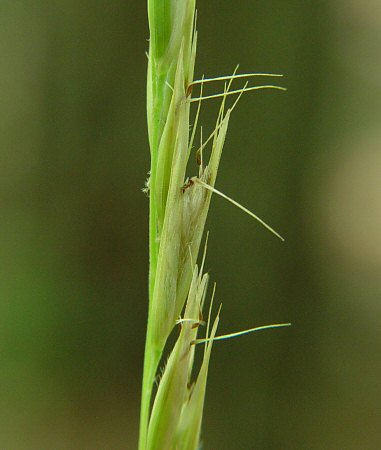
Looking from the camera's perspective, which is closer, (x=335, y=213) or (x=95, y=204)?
(x=95, y=204)

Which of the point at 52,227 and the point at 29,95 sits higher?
the point at 29,95

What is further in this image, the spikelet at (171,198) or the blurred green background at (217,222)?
the blurred green background at (217,222)

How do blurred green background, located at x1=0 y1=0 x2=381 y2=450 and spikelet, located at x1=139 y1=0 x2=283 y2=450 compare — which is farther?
blurred green background, located at x1=0 y1=0 x2=381 y2=450

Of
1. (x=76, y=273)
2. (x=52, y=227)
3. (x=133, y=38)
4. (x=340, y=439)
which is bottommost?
(x=340, y=439)

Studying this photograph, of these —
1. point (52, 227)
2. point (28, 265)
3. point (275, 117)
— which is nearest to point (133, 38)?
point (275, 117)

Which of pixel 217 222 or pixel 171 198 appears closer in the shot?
pixel 171 198

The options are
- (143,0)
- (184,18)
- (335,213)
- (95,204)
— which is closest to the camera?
(184,18)

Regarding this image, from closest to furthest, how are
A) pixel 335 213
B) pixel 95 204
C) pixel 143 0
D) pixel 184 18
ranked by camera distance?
pixel 184 18 → pixel 143 0 → pixel 95 204 → pixel 335 213

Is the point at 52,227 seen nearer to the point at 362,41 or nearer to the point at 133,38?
the point at 133,38
